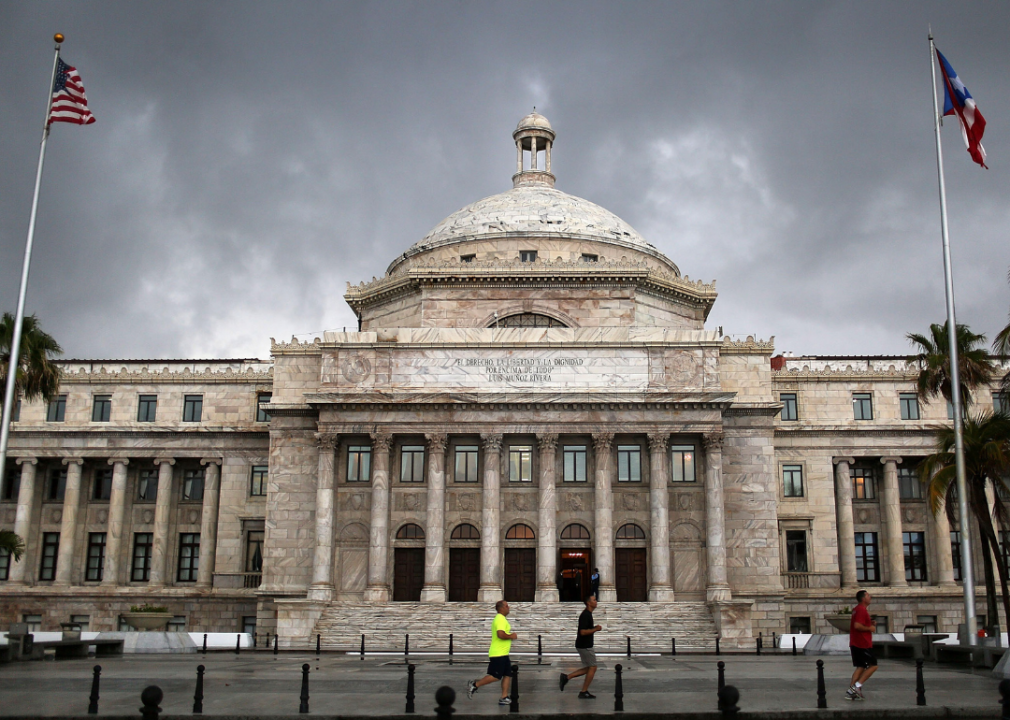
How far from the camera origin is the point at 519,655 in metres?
36.7

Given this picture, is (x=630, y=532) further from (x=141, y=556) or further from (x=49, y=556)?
(x=49, y=556)

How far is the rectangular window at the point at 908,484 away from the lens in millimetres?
56969

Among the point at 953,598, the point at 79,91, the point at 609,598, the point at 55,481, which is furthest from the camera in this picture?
the point at 55,481

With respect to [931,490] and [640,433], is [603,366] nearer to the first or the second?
[640,433]

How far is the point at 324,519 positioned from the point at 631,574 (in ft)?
49.3

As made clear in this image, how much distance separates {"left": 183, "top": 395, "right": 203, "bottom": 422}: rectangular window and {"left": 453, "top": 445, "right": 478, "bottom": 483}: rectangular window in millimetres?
17736

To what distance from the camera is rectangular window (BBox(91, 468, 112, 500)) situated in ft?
194

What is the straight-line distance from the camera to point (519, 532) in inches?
1962

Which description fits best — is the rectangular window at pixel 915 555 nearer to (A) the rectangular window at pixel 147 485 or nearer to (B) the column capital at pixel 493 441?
(B) the column capital at pixel 493 441

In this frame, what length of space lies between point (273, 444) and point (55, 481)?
16.6 metres

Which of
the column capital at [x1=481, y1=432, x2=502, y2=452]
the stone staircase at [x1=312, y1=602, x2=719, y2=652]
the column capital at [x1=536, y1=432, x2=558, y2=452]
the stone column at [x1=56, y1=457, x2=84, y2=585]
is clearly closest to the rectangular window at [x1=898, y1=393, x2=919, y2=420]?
the stone staircase at [x1=312, y1=602, x2=719, y2=652]

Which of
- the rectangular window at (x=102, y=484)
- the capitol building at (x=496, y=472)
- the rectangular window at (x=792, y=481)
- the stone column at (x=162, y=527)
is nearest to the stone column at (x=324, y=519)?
the capitol building at (x=496, y=472)

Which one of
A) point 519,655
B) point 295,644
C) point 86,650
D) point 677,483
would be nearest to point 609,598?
point 677,483

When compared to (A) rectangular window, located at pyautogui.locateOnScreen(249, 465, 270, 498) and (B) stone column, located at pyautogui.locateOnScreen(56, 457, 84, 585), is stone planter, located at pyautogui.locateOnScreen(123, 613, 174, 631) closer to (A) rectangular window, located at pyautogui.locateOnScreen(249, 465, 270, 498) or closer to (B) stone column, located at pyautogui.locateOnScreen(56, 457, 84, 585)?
(A) rectangular window, located at pyautogui.locateOnScreen(249, 465, 270, 498)
